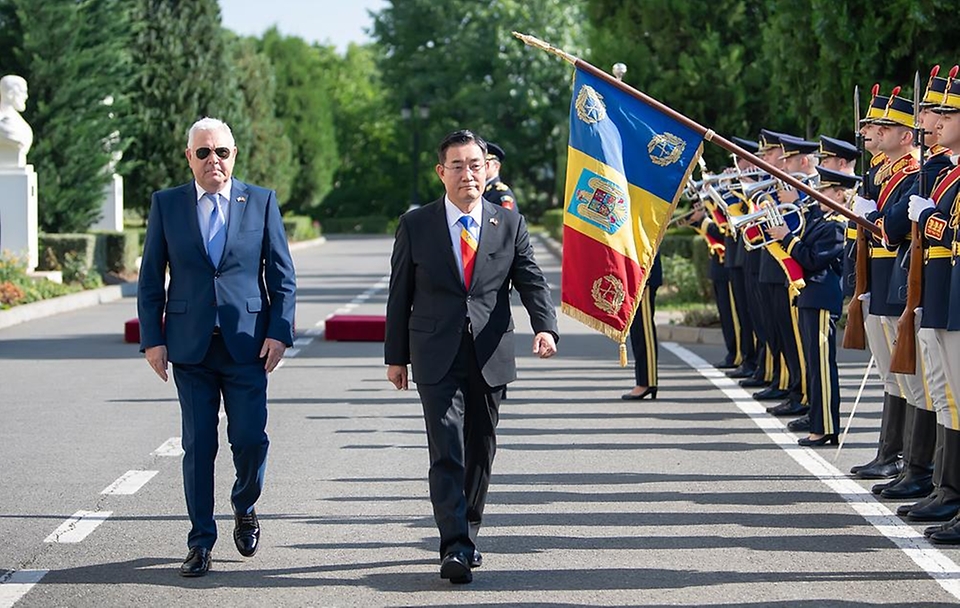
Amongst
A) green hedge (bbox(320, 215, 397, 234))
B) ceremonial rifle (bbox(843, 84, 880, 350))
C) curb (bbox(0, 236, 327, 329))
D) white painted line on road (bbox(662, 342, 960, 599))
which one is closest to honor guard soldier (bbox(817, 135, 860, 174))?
ceremonial rifle (bbox(843, 84, 880, 350))

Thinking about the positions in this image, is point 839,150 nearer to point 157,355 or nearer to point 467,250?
point 467,250

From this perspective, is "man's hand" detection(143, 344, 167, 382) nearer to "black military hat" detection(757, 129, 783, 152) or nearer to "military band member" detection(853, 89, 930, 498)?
"military band member" detection(853, 89, 930, 498)

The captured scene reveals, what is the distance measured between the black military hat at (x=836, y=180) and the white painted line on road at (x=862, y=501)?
5.28 ft

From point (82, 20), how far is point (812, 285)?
75.4 ft

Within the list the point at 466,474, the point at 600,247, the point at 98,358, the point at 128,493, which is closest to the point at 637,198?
the point at 600,247

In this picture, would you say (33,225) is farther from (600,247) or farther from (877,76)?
(600,247)

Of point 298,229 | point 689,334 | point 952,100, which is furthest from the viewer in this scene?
point 298,229

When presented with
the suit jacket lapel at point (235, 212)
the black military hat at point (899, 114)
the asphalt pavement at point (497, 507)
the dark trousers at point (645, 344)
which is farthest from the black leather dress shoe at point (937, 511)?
the dark trousers at point (645, 344)

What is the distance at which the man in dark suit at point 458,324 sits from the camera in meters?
7.19

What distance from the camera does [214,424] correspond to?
24.9 ft

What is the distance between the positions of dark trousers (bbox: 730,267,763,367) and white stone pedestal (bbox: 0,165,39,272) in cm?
1563

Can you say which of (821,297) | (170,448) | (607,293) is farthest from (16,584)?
(821,297)

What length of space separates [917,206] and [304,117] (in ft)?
217

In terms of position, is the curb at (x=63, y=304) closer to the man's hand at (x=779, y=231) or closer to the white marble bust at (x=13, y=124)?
the white marble bust at (x=13, y=124)
